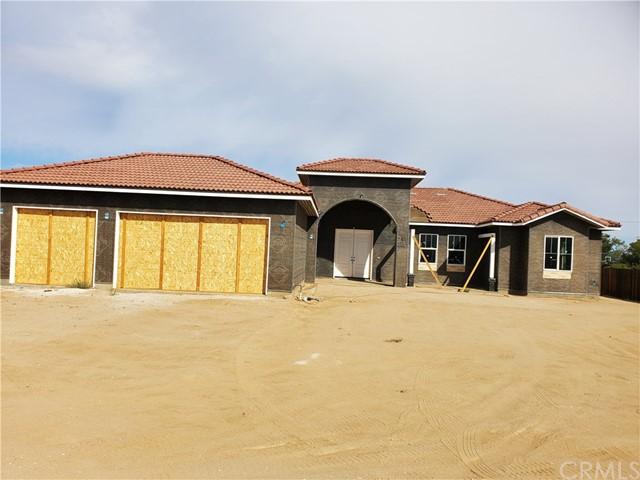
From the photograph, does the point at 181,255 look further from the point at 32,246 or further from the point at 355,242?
the point at 355,242

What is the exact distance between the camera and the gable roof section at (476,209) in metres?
18.6

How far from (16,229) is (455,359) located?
13.5 metres

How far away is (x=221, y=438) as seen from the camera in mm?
3998

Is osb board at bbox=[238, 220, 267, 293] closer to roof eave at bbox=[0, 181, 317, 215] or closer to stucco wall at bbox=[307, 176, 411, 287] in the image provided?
roof eave at bbox=[0, 181, 317, 215]

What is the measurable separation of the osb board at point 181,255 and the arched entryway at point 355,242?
10113mm

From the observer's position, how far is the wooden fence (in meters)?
20.0

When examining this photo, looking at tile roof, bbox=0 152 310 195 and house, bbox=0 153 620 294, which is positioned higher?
tile roof, bbox=0 152 310 195

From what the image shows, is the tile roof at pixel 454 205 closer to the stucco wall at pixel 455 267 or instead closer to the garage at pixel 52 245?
the stucco wall at pixel 455 267

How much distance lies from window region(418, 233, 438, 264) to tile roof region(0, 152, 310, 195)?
35.2 ft

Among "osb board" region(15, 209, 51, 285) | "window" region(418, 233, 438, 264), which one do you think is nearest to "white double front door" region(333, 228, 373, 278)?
"window" region(418, 233, 438, 264)

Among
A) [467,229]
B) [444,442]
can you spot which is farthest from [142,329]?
[467,229]

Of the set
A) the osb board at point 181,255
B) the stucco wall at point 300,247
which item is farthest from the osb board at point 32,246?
the stucco wall at point 300,247

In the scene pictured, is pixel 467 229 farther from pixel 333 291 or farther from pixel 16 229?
pixel 16 229

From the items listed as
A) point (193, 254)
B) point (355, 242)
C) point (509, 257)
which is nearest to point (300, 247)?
point (193, 254)
